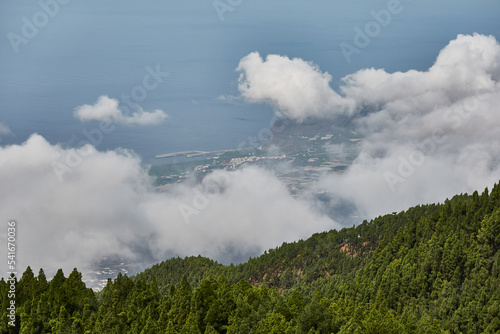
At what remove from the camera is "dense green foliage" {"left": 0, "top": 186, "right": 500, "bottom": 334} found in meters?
78.7

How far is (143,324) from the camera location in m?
82.2

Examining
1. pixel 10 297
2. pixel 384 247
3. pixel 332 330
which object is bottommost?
pixel 332 330

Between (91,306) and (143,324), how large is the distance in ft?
50.2

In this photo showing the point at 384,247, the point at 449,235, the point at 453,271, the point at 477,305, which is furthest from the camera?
the point at 384,247

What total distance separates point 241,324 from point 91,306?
28.7m

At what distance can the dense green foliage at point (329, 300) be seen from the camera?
7869 cm

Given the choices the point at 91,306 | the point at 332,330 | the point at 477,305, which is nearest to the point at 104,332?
the point at 91,306

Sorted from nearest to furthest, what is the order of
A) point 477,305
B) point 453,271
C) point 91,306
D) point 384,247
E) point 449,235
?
point 91,306 → point 477,305 → point 453,271 → point 449,235 → point 384,247

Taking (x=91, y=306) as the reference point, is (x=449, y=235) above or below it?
Answer: above

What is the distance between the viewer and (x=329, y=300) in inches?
4181

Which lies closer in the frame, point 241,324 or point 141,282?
point 241,324

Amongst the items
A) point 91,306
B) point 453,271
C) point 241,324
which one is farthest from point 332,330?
point 453,271

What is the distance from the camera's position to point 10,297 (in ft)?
311

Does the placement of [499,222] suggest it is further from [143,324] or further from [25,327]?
[25,327]
